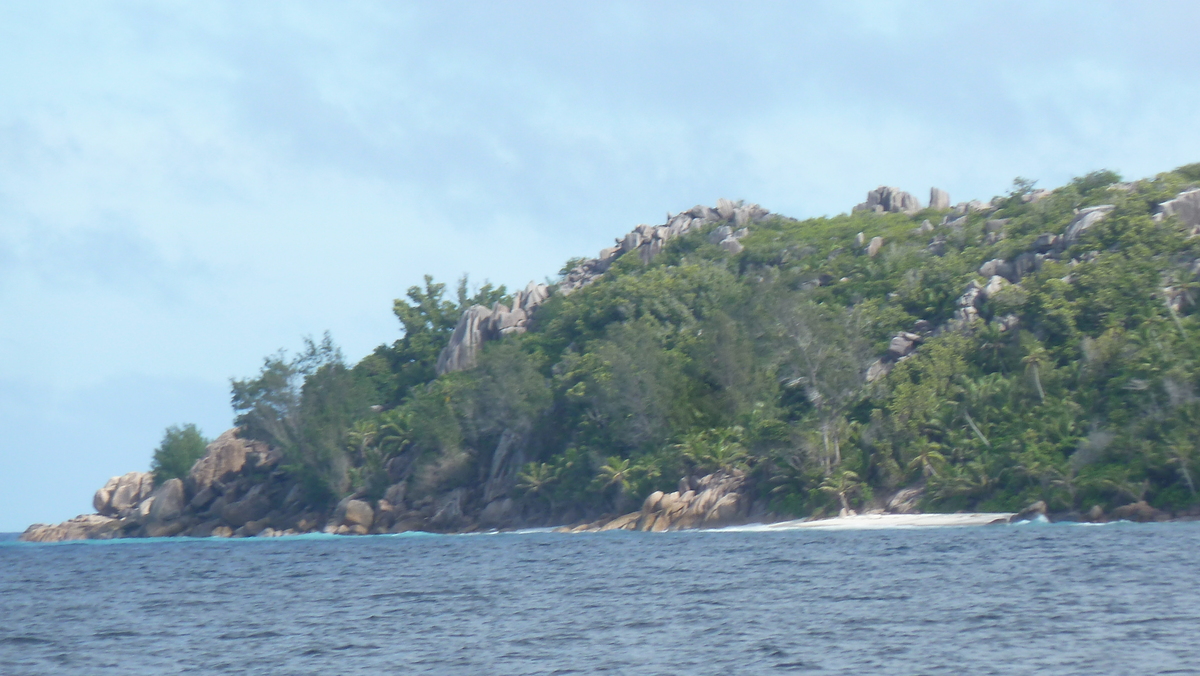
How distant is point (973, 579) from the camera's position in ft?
99.2

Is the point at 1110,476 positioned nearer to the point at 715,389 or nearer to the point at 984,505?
the point at 984,505

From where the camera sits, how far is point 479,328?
104812 millimetres

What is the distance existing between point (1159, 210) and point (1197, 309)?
1242cm

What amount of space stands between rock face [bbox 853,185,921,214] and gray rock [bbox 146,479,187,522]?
6921cm

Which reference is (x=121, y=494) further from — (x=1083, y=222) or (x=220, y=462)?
(x=1083, y=222)

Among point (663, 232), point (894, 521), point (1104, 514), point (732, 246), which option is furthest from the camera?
point (663, 232)

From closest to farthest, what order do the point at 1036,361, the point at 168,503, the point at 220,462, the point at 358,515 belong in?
the point at 1036,361 → the point at 358,515 → the point at 168,503 → the point at 220,462

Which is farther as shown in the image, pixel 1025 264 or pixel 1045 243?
pixel 1045 243

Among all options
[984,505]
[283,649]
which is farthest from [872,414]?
[283,649]

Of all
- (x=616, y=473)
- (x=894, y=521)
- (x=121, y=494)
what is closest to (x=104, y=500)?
(x=121, y=494)

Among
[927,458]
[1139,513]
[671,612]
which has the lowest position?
[671,612]

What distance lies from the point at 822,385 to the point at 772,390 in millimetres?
6753

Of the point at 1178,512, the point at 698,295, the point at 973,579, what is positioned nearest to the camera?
the point at 973,579

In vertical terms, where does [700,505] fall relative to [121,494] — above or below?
below
